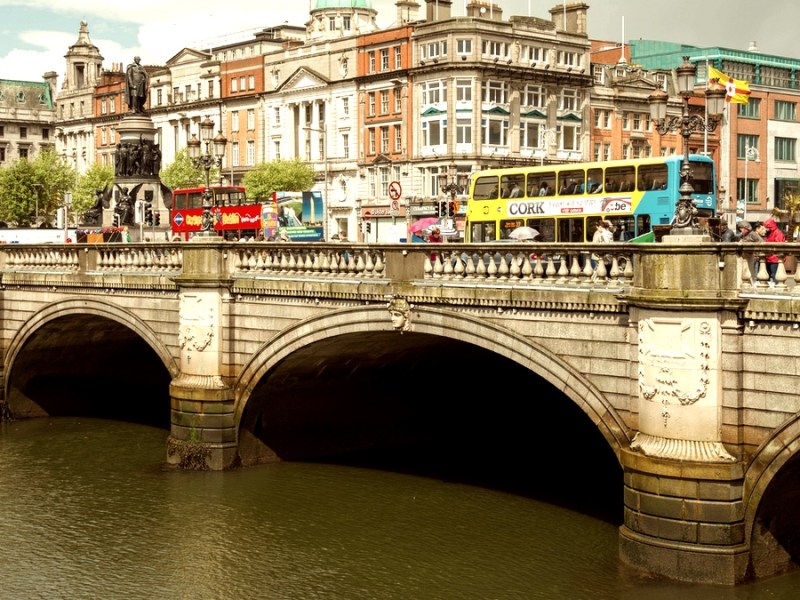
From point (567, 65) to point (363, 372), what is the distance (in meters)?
57.1

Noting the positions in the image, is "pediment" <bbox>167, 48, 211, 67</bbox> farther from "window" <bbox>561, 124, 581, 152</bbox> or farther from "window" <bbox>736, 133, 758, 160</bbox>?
"window" <bbox>736, 133, 758, 160</bbox>

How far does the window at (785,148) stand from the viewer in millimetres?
91062

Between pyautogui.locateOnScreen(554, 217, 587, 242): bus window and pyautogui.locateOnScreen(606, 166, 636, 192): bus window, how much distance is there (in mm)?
1341

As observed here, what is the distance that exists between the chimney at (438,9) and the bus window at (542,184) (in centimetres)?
4661

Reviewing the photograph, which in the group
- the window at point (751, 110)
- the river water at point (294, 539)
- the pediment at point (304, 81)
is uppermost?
the pediment at point (304, 81)

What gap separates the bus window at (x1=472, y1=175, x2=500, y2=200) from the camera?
128 feet

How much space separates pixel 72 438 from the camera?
3500 cm

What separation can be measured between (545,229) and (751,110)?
192ft

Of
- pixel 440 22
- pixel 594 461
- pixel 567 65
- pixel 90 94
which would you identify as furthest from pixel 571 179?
pixel 90 94

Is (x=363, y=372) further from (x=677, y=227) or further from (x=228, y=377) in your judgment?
(x=677, y=227)

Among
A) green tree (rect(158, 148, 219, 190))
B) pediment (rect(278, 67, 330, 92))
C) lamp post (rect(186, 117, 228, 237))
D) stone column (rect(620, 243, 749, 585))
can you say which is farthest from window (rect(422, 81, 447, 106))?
stone column (rect(620, 243, 749, 585))

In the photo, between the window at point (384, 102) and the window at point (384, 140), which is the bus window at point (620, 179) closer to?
the window at point (384, 140)

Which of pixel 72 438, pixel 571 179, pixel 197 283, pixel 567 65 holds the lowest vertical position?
pixel 72 438

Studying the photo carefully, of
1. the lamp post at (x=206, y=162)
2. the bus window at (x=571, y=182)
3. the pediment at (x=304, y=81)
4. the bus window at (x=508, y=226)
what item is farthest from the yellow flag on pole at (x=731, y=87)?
the pediment at (x=304, y=81)
